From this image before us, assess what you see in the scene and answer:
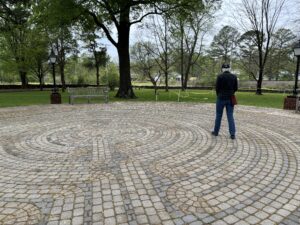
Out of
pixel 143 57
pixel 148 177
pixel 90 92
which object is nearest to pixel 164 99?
pixel 90 92

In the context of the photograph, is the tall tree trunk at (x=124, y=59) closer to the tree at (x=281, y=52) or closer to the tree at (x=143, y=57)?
the tree at (x=143, y=57)

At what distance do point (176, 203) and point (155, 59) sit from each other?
29.6 meters

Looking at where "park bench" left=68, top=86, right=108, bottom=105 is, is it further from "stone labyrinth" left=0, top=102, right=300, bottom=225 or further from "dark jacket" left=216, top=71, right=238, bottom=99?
"dark jacket" left=216, top=71, right=238, bottom=99

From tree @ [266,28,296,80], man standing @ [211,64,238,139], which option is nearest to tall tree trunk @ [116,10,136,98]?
man standing @ [211,64,238,139]

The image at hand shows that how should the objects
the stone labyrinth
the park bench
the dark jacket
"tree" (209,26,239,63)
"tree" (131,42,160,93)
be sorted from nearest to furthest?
the stone labyrinth → the dark jacket → the park bench → "tree" (131,42,160,93) → "tree" (209,26,239,63)

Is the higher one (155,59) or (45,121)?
(155,59)

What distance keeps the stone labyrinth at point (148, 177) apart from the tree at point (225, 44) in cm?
3783

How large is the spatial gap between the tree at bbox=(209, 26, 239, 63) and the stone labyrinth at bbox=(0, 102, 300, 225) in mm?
37834

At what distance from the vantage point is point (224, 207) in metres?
2.78

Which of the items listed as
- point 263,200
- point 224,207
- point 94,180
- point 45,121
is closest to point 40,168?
point 94,180

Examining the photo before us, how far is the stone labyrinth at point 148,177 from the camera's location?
264 cm

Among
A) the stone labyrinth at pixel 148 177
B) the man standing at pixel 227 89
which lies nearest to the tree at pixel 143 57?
the man standing at pixel 227 89

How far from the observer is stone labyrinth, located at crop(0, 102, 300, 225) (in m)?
2.64

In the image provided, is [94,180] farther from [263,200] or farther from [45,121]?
[45,121]
